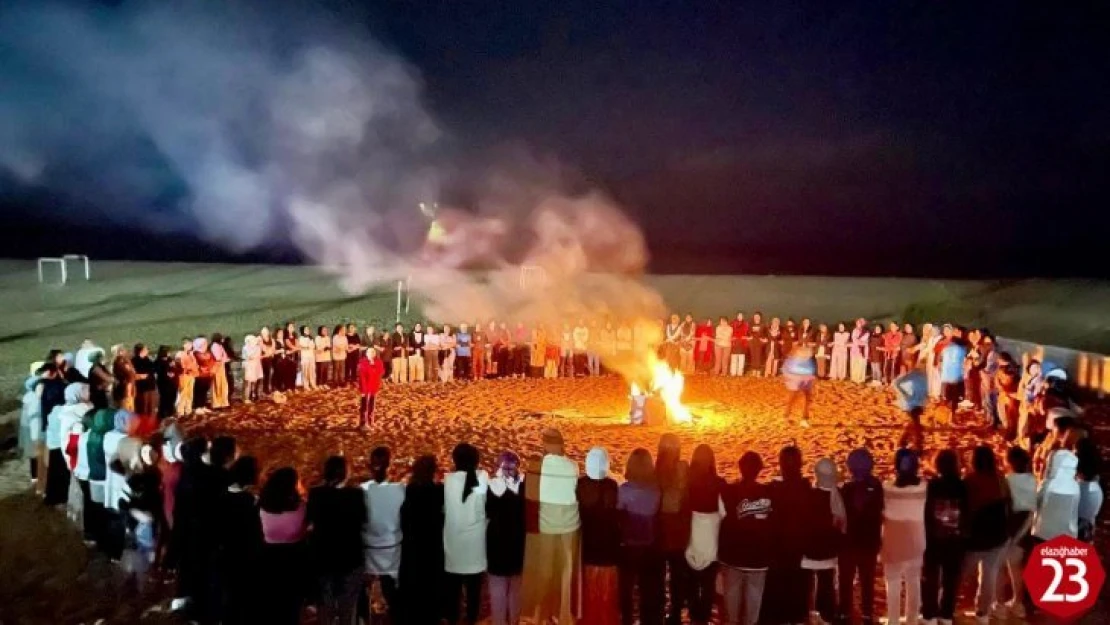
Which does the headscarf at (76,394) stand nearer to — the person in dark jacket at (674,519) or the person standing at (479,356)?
the person in dark jacket at (674,519)

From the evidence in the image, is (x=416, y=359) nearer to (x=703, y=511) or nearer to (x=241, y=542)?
(x=241, y=542)

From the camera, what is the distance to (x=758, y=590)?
657 centimetres

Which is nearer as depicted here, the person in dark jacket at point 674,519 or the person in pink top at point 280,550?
the person in pink top at point 280,550

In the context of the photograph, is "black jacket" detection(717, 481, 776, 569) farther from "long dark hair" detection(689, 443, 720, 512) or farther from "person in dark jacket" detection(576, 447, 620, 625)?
"person in dark jacket" detection(576, 447, 620, 625)

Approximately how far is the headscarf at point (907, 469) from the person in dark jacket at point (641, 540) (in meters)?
1.87

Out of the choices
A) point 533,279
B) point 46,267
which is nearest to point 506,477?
point 533,279

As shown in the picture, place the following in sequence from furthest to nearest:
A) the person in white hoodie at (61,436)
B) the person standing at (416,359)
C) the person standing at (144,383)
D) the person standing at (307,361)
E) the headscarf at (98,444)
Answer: the person standing at (416,359) → the person standing at (307,361) → the person standing at (144,383) → the person in white hoodie at (61,436) → the headscarf at (98,444)

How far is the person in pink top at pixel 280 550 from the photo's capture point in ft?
20.3

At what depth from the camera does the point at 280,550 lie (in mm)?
6207

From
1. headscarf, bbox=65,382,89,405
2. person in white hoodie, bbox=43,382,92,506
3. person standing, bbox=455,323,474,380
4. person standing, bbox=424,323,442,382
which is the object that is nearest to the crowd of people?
person in white hoodie, bbox=43,382,92,506

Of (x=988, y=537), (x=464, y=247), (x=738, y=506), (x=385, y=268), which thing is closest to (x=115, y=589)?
(x=738, y=506)

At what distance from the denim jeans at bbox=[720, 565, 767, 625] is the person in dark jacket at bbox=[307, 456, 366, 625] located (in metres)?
2.74

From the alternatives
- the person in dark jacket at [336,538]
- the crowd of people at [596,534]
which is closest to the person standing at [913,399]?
the crowd of people at [596,534]

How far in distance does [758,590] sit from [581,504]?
1.45 meters
